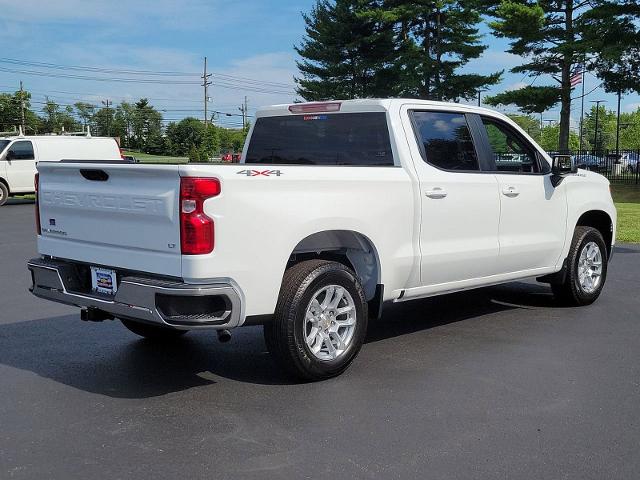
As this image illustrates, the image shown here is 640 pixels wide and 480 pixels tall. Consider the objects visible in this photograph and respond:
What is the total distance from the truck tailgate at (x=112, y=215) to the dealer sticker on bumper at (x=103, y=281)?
0.06 m

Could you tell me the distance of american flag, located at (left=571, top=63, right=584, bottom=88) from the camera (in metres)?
29.9

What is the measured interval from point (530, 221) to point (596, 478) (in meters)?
3.57

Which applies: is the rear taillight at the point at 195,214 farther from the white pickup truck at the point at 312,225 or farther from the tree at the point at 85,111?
the tree at the point at 85,111

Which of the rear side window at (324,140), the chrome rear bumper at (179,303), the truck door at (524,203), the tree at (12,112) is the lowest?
the chrome rear bumper at (179,303)

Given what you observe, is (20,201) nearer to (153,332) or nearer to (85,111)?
(153,332)

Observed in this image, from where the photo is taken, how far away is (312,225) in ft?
16.0

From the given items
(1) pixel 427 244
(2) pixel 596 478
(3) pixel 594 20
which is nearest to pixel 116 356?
(1) pixel 427 244

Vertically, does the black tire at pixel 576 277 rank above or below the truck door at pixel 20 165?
below

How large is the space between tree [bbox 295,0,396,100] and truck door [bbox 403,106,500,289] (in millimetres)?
35089

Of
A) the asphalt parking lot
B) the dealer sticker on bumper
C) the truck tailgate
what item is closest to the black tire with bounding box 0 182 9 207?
the asphalt parking lot

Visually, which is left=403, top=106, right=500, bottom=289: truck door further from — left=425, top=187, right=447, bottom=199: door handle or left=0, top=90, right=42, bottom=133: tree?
left=0, top=90, right=42, bottom=133: tree

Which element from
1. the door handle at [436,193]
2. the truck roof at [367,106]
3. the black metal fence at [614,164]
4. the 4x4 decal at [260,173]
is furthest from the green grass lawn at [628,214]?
the 4x4 decal at [260,173]

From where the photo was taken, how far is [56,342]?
6.16 meters

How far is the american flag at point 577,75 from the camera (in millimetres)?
29909
